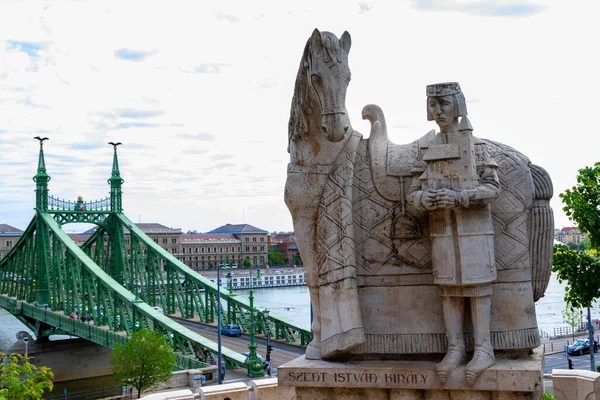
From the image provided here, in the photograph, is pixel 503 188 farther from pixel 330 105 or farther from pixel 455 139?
pixel 330 105

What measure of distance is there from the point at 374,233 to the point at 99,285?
107 feet

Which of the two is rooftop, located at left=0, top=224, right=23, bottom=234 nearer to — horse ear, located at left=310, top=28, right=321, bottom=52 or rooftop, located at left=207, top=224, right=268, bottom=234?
rooftop, located at left=207, top=224, right=268, bottom=234

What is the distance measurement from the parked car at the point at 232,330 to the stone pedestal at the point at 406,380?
29510mm

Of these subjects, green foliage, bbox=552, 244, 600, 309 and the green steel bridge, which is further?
the green steel bridge

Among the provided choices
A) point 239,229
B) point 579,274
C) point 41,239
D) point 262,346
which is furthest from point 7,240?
point 579,274

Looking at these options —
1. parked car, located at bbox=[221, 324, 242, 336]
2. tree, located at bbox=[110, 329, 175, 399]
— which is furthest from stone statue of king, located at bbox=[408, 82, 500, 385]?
parked car, located at bbox=[221, 324, 242, 336]

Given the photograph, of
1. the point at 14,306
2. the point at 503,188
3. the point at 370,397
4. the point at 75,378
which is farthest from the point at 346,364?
the point at 14,306

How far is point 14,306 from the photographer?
140 ft

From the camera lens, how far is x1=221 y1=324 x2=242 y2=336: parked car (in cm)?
3603

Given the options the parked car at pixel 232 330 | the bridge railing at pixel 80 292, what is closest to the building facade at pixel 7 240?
the bridge railing at pixel 80 292

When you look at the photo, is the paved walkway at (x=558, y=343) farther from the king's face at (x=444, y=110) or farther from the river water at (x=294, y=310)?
the king's face at (x=444, y=110)

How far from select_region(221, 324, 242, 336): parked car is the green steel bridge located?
472 millimetres

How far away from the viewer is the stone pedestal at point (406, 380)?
6250 mm

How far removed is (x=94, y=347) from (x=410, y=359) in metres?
34.4
